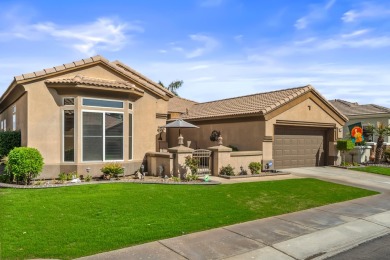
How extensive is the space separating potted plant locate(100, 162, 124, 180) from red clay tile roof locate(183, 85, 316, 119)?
803 centimetres

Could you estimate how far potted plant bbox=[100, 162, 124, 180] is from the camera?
13.1 m

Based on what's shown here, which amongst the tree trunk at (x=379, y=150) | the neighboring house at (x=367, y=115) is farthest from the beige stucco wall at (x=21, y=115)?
the neighboring house at (x=367, y=115)

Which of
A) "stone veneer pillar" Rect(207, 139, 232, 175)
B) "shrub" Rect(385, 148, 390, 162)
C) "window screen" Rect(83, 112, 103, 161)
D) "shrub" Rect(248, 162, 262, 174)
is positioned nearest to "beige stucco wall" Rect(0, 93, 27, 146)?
"window screen" Rect(83, 112, 103, 161)

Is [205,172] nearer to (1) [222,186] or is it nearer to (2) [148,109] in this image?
(1) [222,186]

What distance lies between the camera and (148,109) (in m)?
15.8

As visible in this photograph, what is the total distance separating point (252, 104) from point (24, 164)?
1289 cm

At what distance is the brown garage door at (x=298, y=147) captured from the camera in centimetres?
1847

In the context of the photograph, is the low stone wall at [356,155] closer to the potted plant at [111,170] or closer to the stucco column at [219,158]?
the stucco column at [219,158]

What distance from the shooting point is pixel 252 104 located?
1939cm

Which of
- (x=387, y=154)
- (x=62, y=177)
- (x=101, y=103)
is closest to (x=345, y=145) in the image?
(x=387, y=154)

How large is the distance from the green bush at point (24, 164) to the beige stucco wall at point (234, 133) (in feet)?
35.5

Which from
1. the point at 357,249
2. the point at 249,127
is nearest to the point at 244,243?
the point at 357,249

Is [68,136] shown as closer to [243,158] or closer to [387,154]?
[243,158]

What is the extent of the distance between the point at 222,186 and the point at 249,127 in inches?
258
